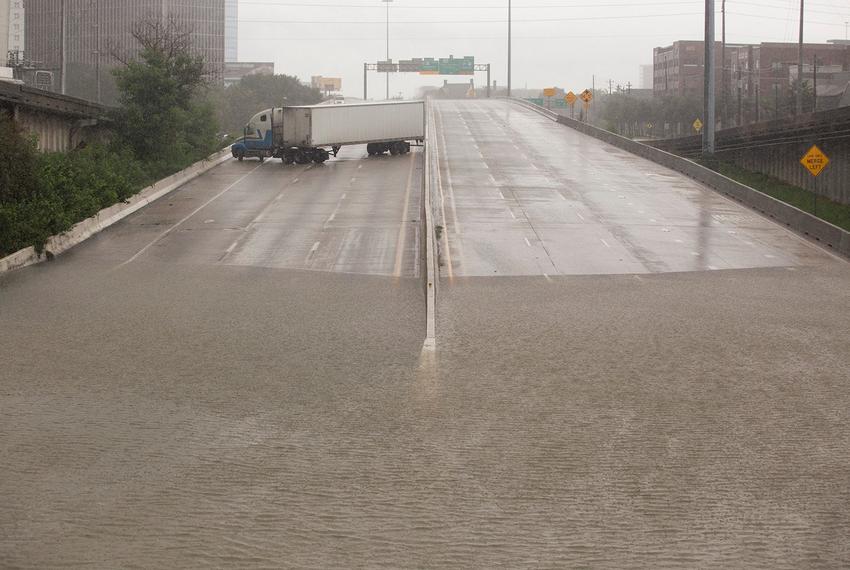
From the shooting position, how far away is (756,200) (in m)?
46.6

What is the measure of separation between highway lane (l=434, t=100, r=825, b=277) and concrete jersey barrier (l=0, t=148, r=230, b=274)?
40.2 feet

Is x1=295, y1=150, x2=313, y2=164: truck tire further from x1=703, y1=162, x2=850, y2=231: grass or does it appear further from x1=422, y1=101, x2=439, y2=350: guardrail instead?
x1=703, y1=162, x2=850, y2=231: grass

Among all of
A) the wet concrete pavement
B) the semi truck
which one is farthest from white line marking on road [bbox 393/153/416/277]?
the semi truck

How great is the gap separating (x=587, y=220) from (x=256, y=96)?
13354 cm

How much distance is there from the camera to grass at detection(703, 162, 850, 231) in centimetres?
5072

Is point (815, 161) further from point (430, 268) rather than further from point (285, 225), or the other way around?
point (430, 268)

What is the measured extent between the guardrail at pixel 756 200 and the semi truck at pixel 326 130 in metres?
14.2


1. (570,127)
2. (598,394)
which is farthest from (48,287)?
(570,127)

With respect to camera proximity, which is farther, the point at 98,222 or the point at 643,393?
the point at 98,222

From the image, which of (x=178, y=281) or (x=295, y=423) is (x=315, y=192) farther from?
(x=295, y=423)

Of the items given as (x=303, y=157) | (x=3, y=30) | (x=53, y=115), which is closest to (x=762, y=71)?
(x=303, y=157)

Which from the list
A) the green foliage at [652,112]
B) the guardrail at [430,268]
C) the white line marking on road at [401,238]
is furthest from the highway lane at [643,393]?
the green foliage at [652,112]

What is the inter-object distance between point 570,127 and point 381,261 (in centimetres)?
6003

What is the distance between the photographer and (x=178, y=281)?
2994 cm
